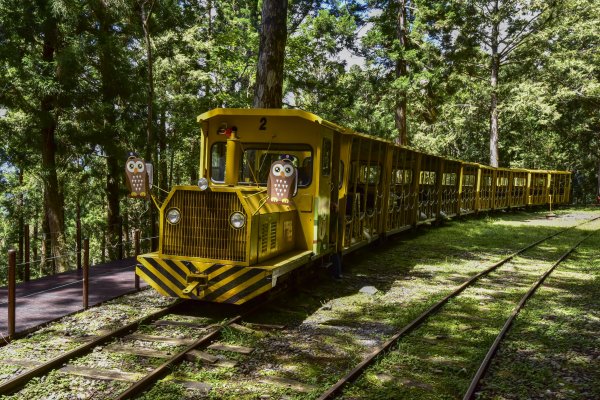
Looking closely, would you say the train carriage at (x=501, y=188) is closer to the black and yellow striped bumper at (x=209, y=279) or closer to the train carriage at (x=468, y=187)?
the train carriage at (x=468, y=187)

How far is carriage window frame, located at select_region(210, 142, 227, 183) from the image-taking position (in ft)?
27.6

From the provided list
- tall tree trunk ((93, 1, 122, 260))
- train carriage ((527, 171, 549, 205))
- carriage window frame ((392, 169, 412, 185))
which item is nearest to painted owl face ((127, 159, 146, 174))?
tall tree trunk ((93, 1, 122, 260))

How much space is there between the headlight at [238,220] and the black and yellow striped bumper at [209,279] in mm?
537

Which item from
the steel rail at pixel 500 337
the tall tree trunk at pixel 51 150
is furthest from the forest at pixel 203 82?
the steel rail at pixel 500 337

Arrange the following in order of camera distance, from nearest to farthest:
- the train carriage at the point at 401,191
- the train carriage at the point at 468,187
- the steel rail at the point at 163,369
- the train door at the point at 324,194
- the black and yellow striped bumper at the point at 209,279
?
the steel rail at the point at 163,369 → the black and yellow striped bumper at the point at 209,279 → the train door at the point at 324,194 → the train carriage at the point at 401,191 → the train carriage at the point at 468,187

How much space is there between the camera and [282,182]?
656cm

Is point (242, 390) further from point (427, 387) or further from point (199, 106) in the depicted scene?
point (199, 106)

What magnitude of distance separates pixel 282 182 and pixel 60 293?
4.23m

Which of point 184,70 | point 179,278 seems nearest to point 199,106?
point 184,70

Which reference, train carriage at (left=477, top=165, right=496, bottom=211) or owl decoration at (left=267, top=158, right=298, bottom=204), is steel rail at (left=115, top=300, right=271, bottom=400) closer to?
owl decoration at (left=267, top=158, right=298, bottom=204)

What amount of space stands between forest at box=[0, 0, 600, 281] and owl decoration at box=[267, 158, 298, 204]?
16.1 ft

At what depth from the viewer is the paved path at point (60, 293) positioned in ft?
22.5

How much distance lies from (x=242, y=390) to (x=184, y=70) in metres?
19.2

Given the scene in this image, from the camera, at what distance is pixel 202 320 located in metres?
7.14
